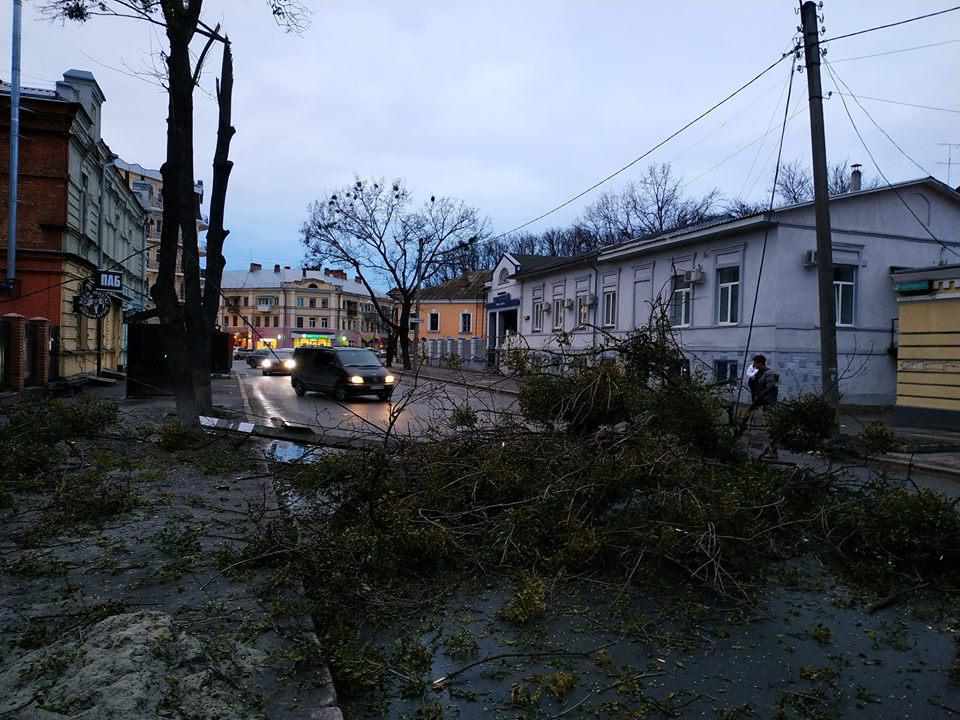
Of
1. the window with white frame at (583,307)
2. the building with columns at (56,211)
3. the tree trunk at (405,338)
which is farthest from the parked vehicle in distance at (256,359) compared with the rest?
the window with white frame at (583,307)

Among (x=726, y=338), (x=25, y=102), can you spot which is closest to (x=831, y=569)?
(x=726, y=338)

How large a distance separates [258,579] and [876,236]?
850 inches

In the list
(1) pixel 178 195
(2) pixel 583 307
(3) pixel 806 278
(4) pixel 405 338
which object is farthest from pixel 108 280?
(4) pixel 405 338

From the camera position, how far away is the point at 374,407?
20656mm

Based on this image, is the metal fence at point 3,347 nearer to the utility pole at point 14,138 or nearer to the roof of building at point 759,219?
the utility pole at point 14,138

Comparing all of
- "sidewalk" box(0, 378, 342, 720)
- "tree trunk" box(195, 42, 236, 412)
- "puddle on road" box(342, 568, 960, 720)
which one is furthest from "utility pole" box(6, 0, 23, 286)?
"puddle on road" box(342, 568, 960, 720)

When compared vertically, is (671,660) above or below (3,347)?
below

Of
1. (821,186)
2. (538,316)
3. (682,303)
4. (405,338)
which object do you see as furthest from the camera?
(405,338)

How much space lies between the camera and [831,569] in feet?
19.4

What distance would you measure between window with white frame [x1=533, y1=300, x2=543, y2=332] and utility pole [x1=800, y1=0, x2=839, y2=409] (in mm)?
22795

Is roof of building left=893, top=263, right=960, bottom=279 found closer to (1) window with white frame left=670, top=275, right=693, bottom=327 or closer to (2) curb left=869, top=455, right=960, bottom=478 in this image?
(2) curb left=869, top=455, right=960, bottom=478

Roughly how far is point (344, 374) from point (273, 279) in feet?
264

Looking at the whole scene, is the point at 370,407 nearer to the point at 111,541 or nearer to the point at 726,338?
the point at 726,338

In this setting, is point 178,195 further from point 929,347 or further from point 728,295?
point 728,295
